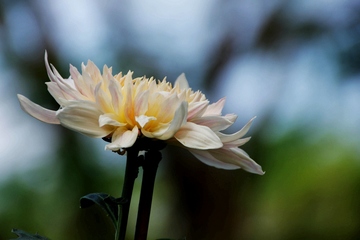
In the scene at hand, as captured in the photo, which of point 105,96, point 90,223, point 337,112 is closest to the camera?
point 105,96

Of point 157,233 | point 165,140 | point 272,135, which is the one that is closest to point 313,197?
point 272,135

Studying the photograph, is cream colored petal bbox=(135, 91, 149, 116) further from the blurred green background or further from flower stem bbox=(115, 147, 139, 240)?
the blurred green background

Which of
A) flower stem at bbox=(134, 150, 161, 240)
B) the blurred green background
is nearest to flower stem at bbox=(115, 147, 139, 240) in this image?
flower stem at bbox=(134, 150, 161, 240)

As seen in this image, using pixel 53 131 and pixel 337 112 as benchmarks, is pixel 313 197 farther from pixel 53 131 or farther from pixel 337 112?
pixel 53 131

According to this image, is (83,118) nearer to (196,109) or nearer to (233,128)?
(196,109)

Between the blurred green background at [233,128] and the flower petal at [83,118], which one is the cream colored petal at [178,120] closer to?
the flower petal at [83,118]

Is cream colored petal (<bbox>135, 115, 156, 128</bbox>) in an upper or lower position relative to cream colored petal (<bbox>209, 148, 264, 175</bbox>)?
upper
